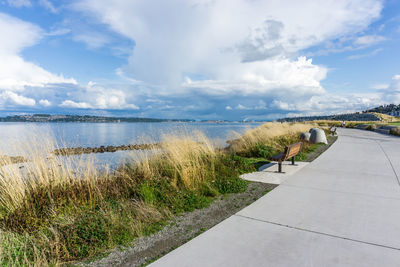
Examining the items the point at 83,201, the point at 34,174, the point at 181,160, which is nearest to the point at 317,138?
the point at 181,160

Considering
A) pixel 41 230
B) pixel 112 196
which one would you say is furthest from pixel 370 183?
pixel 41 230

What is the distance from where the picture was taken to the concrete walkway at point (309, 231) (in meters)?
2.67

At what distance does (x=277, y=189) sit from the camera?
5.30 meters

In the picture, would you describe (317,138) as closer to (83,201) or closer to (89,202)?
(89,202)

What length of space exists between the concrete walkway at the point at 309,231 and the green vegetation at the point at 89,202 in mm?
968

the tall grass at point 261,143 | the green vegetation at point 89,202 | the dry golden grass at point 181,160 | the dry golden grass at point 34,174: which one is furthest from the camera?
the tall grass at point 261,143

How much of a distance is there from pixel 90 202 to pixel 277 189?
368cm

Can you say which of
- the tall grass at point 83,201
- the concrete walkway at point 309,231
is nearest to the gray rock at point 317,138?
the concrete walkway at point 309,231

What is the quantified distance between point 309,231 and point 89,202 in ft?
11.6

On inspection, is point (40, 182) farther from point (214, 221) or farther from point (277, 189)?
point (277, 189)

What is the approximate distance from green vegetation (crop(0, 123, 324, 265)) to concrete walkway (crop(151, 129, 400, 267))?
0.97 m

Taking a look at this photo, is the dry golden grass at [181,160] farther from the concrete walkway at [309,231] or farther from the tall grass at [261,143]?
the tall grass at [261,143]

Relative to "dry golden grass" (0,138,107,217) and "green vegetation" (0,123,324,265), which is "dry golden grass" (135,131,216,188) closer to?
"green vegetation" (0,123,324,265)

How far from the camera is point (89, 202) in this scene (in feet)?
14.2
